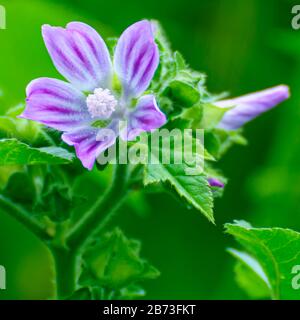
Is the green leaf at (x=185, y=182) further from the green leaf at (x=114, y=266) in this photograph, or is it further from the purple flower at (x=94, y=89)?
the green leaf at (x=114, y=266)

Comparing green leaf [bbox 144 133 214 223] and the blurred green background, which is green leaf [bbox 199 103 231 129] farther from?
the blurred green background

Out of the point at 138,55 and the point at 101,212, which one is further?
the point at 101,212

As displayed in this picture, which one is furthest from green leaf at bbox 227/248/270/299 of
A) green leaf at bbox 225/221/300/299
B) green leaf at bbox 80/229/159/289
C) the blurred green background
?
the blurred green background

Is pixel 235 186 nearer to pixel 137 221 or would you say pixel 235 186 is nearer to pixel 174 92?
pixel 137 221

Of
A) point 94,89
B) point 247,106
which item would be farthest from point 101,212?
point 247,106

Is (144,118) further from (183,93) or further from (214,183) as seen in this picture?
(214,183)

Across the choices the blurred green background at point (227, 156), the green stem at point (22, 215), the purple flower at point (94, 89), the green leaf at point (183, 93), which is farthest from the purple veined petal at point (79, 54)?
the blurred green background at point (227, 156)
